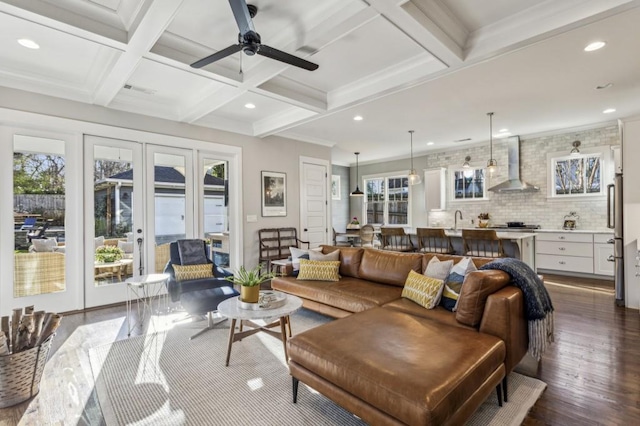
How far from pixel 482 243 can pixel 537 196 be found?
2.94m

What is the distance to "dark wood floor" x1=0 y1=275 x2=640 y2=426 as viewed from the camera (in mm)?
2010

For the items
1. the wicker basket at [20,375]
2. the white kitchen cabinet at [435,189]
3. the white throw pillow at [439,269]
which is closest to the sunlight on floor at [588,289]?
the white kitchen cabinet at [435,189]

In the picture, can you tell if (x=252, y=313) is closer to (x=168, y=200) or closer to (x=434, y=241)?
(x=168, y=200)

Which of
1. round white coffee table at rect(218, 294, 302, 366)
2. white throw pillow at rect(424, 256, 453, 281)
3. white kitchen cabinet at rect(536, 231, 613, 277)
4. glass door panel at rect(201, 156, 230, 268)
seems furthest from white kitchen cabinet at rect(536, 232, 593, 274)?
glass door panel at rect(201, 156, 230, 268)

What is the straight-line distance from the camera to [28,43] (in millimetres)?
3096

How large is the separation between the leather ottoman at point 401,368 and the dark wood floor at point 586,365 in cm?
55

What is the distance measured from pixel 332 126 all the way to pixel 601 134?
5.03 metres

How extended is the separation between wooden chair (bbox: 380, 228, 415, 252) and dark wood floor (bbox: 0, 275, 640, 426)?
87.8 inches

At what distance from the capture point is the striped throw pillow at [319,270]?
3.91 meters

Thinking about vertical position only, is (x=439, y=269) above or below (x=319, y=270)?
above

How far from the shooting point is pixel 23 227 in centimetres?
385

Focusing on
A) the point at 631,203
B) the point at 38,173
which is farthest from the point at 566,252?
the point at 38,173

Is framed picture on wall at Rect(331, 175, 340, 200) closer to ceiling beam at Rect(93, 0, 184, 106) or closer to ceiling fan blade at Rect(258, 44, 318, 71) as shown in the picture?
ceiling beam at Rect(93, 0, 184, 106)

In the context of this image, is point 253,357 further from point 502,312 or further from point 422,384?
point 502,312
